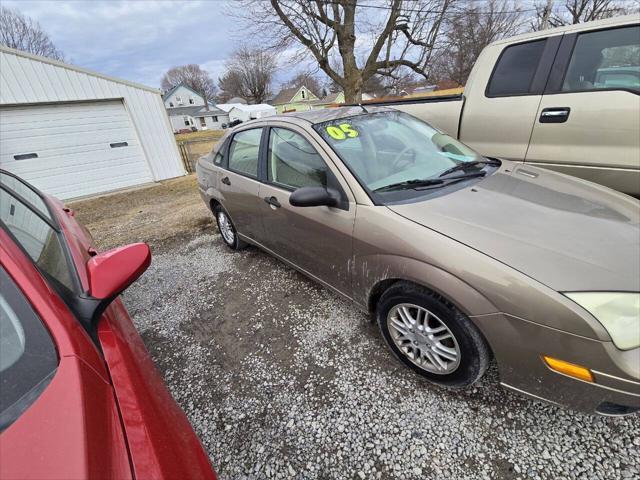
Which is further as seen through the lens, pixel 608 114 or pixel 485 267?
pixel 608 114

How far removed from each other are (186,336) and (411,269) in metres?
2.01

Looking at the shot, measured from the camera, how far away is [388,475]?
153cm

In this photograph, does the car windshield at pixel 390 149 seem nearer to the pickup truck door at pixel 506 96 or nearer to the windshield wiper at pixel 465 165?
the windshield wiper at pixel 465 165

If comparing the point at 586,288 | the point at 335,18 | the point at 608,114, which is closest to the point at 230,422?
the point at 586,288

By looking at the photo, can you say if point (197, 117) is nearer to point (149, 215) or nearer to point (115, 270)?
point (149, 215)

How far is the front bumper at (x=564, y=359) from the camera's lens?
1.22 m

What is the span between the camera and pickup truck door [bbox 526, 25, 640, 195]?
103 inches

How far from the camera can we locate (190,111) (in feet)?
178

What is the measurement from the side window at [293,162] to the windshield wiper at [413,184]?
→ 43 cm

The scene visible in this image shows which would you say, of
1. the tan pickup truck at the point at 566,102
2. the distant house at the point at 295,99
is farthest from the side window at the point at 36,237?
the distant house at the point at 295,99

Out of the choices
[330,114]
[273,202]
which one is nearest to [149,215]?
[273,202]

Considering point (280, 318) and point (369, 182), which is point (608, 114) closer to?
point (369, 182)

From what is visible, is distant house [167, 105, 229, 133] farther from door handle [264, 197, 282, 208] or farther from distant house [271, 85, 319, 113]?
door handle [264, 197, 282, 208]

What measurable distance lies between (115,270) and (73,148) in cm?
872
